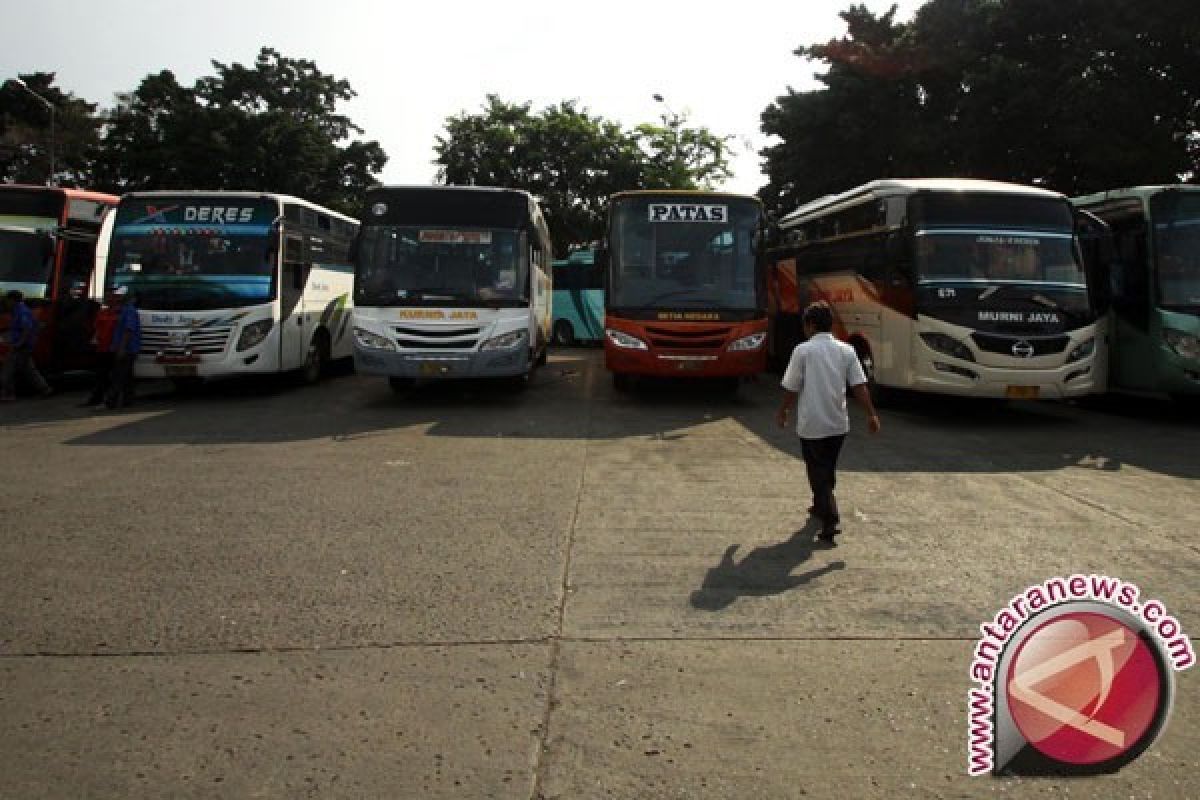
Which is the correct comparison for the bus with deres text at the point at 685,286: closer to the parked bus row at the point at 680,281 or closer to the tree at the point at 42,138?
the parked bus row at the point at 680,281

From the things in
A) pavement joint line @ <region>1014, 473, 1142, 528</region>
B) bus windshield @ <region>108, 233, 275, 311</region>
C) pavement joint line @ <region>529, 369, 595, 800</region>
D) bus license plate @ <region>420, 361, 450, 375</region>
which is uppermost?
bus windshield @ <region>108, 233, 275, 311</region>

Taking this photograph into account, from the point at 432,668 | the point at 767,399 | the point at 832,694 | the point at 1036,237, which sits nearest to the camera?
the point at 832,694

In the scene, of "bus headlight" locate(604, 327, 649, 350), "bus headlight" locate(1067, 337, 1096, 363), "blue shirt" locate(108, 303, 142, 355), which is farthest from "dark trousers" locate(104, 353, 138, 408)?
"bus headlight" locate(1067, 337, 1096, 363)

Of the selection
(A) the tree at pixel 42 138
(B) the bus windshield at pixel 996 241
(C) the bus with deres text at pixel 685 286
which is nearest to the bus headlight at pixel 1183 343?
(B) the bus windshield at pixel 996 241

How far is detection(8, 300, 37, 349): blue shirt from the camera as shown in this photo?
13172mm

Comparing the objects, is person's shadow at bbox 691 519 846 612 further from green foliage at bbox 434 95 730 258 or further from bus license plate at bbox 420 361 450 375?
green foliage at bbox 434 95 730 258

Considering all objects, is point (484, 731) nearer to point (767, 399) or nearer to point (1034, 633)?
point (1034, 633)

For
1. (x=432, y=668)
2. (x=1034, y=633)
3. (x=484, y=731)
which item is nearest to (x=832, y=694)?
(x=1034, y=633)

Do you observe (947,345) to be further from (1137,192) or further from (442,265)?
(442,265)

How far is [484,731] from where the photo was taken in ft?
10.7

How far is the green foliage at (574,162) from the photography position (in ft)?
116

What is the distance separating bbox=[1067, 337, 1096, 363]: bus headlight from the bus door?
11.4 meters

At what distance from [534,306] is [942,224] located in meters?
5.92

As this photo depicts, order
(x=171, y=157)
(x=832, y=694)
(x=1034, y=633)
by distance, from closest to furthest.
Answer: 1. (x=1034, y=633)
2. (x=832, y=694)
3. (x=171, y=157)
